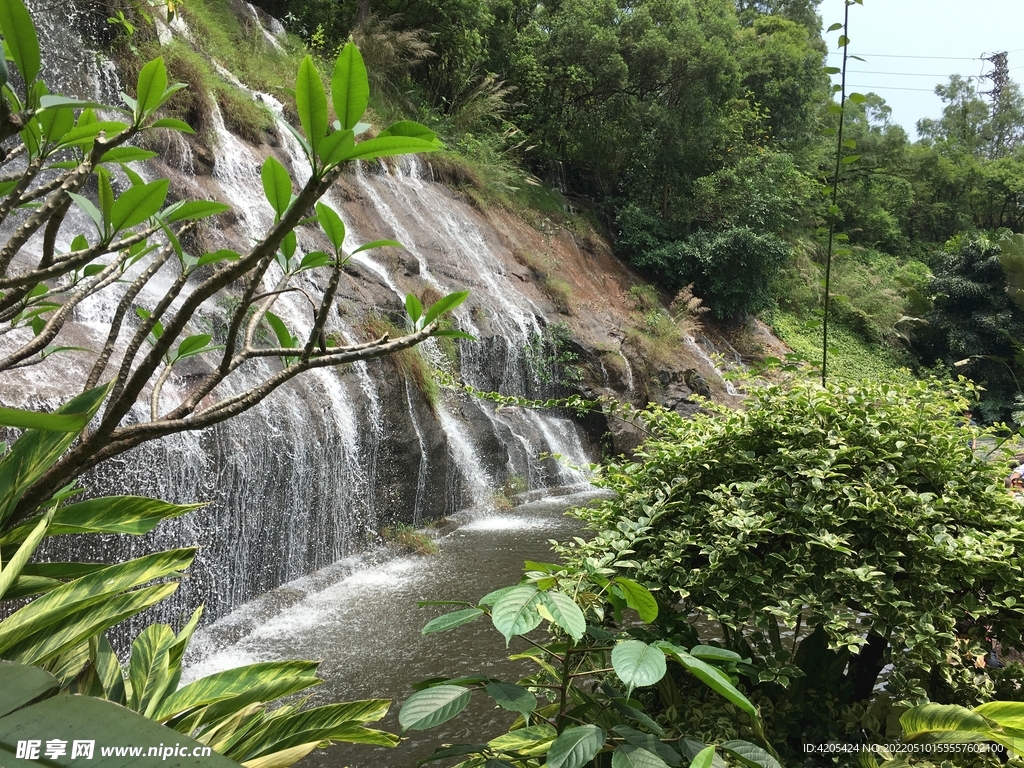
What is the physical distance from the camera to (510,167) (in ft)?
49.2

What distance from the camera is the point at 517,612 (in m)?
1.26

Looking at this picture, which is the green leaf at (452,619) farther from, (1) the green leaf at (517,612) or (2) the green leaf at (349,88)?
(2) the green leaf at (349,88)

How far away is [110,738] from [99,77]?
9073 millimetres

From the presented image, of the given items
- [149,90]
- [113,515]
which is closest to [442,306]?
[149,90]

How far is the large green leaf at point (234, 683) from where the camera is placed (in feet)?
4.30

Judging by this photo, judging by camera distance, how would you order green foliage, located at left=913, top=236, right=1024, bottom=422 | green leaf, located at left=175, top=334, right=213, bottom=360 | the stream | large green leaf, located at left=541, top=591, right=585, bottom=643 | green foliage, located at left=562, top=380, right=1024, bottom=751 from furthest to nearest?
green foliage, located at left=913, top=236, right=1024, bottom=422 < the stream < green foliage, located at left=562, top=380, right=1024, bottom=751 < green leaf, located at left=175, top=334, right=213, bottom=360 < large green leaf, located at left=541, top=591, right=585, bottom=643

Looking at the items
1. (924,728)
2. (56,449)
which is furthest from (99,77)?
(924,728)

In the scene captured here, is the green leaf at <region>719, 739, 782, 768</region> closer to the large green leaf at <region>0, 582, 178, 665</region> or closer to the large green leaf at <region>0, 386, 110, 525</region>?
the large green leaf at <region>0, 582, 178, 665</region>

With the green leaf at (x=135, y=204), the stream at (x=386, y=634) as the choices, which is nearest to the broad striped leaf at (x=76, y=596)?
the green leaf at (x=135, y=204)

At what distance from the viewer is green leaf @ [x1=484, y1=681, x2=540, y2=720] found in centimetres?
137

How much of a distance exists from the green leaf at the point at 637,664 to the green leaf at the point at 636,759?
17cm

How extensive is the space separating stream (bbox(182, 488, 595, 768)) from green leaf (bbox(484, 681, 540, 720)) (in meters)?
1.74

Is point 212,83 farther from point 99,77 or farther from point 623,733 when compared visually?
point 623,733

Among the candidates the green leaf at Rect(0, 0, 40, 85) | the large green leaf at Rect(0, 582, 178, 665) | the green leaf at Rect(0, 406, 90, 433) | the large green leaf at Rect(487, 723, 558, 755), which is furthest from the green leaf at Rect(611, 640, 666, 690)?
the green leaf at Rect(0, 0, 40, 85)
